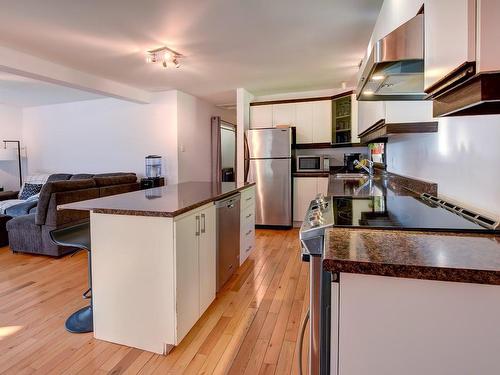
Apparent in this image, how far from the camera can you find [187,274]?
1.88m

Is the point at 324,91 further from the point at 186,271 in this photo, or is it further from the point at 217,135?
the point at 186,271

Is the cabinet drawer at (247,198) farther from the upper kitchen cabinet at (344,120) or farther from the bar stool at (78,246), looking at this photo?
the upper kitchen cabinet at (344,120)

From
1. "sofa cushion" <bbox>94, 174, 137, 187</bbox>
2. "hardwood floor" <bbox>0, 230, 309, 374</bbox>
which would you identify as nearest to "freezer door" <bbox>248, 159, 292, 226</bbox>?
"hardwood floor" <bbox>0, 230, 309, 374</bbox>

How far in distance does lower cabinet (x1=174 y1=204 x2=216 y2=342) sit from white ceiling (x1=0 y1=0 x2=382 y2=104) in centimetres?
171

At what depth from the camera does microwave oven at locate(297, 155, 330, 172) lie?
16.5 ft

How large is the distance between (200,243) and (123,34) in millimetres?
2280

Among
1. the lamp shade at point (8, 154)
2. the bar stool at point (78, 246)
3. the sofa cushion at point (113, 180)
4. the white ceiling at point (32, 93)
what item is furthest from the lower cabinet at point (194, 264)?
the lamp shade at point (8, 154)

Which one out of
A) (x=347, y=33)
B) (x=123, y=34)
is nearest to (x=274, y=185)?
(x=347, y=33)

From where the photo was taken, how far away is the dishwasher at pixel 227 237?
2438 millimetres

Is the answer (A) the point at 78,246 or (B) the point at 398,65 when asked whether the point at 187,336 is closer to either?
(A) the point at 78,246

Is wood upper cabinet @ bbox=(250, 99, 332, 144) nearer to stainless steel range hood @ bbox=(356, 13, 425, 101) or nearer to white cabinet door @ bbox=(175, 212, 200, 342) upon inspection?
stainless steel range hood @ bbox=(356, 13, 425, 101)

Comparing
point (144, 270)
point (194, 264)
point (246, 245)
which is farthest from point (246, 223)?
point (144, 270)

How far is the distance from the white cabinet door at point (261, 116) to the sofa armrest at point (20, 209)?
359 cm

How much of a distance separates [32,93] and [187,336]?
217 inches
